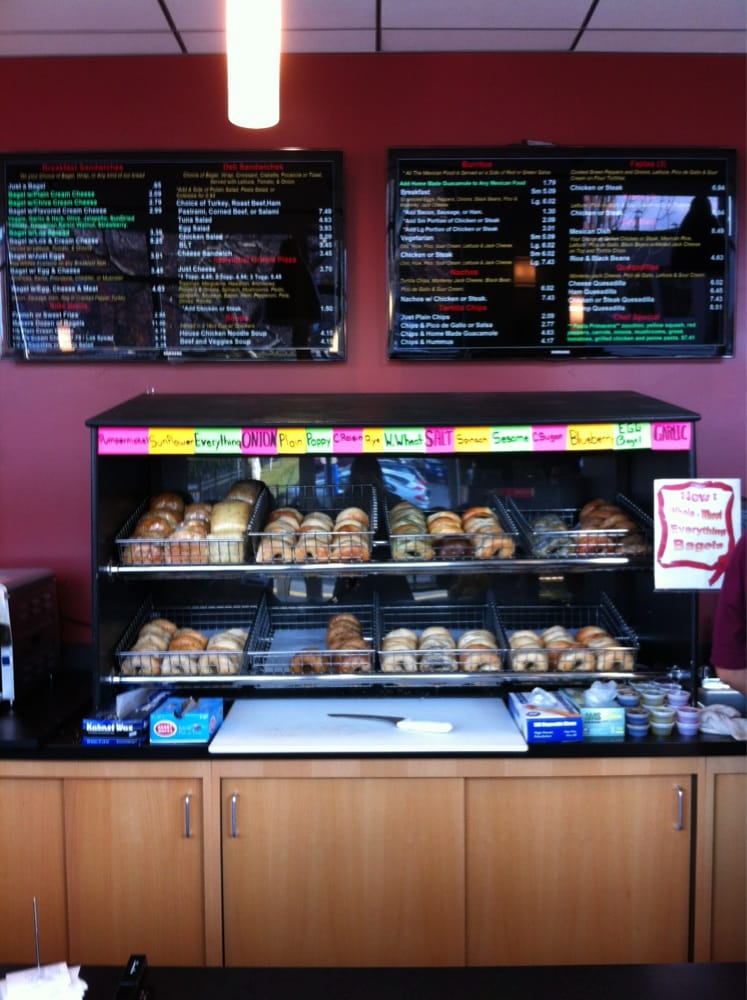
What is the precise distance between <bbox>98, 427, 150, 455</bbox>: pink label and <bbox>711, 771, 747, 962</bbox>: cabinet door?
6.40ft

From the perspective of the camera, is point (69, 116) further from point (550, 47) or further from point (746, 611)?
point (746, 611)

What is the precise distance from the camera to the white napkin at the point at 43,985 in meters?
1.40

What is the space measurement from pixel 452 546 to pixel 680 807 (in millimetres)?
1011

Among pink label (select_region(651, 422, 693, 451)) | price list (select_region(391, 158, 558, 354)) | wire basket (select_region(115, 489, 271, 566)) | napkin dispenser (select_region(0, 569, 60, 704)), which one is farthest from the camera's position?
price list (select_region(391, 158, 558, 354))

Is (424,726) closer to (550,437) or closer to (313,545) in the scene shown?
(313,545)

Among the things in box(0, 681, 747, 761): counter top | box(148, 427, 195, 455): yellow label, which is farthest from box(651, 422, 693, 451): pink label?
box(148, 427, 195, 455): yellow label

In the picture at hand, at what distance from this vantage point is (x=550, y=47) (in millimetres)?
3428

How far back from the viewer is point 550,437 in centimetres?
280

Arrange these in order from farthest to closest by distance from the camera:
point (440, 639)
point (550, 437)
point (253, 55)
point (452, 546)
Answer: point (440, 639) < point (452, 546) < point (550, 437) < point (253, 55)

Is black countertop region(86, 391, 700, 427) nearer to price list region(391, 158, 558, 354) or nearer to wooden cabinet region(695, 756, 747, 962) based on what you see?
price list region(391, 158, 558, 354)

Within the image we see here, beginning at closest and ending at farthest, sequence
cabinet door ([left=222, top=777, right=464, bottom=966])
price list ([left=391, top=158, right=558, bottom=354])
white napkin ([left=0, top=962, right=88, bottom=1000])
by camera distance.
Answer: white napkin ([left=0, top=962, right=88, bottom=1000]) → cabinet door ([left=222, top=777, right=464, bottom=966]) → price list ([left=391, top=158, right=558, bottom=354])

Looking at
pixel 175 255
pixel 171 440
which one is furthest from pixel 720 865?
pixel 175 255

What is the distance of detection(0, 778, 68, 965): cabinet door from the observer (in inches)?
107

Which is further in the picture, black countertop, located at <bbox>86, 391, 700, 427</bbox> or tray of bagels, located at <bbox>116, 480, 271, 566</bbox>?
tray of bagels, located at <bbox>116, 480, 271, 566</bbox>
